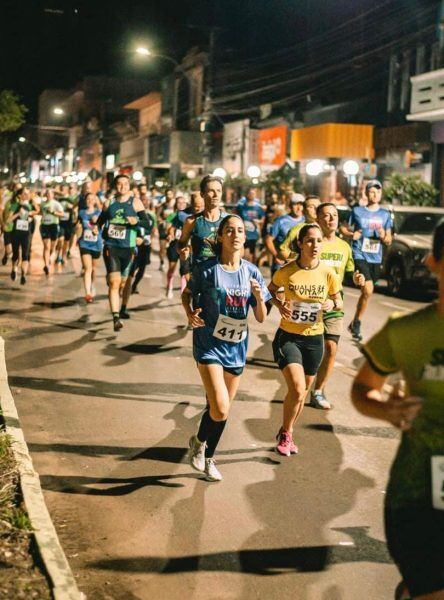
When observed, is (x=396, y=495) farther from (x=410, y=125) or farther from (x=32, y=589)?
(x=410, y=125)

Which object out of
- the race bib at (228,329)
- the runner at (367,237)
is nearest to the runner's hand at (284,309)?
the race bib at (228,329)

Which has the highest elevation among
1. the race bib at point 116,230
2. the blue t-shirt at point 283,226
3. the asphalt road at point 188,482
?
the blue t-shirt at point 283,226

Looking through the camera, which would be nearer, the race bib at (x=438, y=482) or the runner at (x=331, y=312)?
the race bib at (x=438, y=482)

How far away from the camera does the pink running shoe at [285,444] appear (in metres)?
6.85

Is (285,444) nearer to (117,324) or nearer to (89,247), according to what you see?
(117,324)

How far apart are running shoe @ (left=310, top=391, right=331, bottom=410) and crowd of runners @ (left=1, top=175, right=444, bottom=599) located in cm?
1

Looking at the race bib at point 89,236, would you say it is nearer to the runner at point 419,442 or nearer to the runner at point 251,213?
the runner at point 251,213

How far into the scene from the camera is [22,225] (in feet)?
57.8

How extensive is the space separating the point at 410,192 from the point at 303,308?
64.2 feet

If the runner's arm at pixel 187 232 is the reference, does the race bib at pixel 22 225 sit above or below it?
below

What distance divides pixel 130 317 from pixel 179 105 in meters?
54.7

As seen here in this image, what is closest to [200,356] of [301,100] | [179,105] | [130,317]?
[130,317]

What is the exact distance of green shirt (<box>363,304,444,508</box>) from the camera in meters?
2.87

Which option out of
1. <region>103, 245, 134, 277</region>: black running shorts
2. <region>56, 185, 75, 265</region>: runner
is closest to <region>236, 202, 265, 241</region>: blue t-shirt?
<region>56, 185, 75, 265</region>: runner
